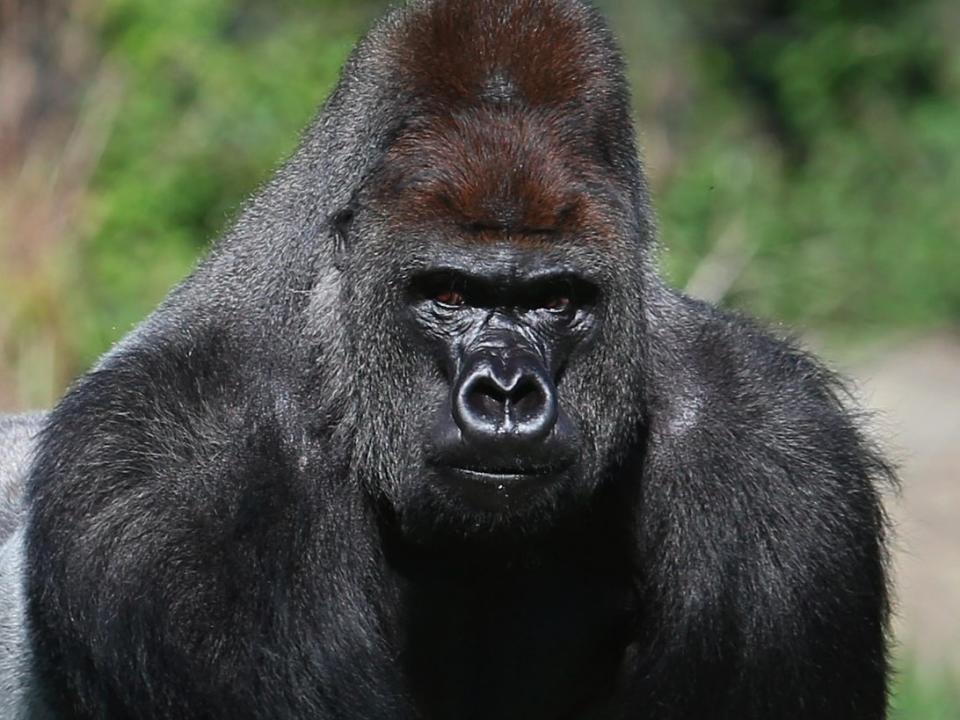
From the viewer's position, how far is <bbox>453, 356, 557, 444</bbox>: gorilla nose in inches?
167

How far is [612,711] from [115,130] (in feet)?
21.9

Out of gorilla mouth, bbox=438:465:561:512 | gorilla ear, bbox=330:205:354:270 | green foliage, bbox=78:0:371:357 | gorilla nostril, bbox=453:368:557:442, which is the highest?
green foliage, bbox=78:0:371:357

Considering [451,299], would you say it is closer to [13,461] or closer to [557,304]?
[557,304]

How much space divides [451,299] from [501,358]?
255 millimetres

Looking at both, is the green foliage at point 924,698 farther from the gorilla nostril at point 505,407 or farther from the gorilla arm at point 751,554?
the gorilla nostril at point 505,407

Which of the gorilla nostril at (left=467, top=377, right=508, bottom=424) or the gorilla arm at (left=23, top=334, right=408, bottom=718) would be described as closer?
the gorilla nostril at (left=467, top=377, right=508, bottom=424)

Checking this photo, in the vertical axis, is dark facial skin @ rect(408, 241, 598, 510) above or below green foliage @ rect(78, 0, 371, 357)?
below

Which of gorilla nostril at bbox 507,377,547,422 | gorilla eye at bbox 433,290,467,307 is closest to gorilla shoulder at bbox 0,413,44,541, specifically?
gorilla eye at bbox 433,290,467,307

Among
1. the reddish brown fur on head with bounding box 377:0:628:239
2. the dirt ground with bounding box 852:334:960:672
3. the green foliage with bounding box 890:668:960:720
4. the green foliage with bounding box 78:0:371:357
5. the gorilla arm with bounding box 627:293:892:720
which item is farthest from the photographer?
the green foliage with bounding box 78:0:371:357

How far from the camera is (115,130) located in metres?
10.7

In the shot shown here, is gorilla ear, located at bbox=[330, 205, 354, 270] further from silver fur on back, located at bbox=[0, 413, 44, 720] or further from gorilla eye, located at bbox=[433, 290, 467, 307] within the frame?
silver fur on back, located at bbox=[0, 413, 44, 720]

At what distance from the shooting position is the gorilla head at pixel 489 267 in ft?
14.5

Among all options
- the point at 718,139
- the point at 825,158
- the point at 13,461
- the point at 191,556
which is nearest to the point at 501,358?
the point at 191,556

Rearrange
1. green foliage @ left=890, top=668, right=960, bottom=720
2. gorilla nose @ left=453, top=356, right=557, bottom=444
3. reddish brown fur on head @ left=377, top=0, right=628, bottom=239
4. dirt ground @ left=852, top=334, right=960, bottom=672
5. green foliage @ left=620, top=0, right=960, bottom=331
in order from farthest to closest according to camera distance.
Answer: green foliage @ left=620, top=0, right=960, bottom=331
dirt ground @ left=852, top=334, right=960, bottom=672
green foliage @ left=890, top=668, right=960, bottom=720
reddish brown fur on head @ left=377, top=0, right=628, bottom=239
gorilla nose @ left=453, top=356, right=557, bottom=444
